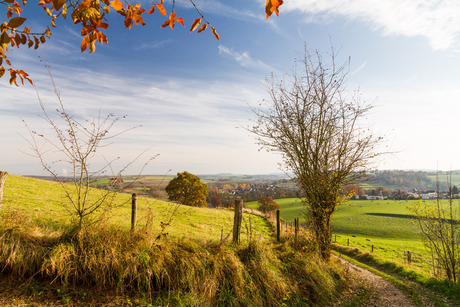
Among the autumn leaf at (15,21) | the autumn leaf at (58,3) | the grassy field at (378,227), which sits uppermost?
the autumn leaf at (58,3)

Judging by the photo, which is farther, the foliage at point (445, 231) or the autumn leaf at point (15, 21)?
the foliage at point (445, 231)

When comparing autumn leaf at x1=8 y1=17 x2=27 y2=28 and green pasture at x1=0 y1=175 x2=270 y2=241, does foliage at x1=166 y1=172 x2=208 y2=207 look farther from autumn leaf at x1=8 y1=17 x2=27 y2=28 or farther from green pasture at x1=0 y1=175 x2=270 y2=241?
autumn leaf at x1=8 y1=17 x2=27 y2=28

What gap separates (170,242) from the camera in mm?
5426

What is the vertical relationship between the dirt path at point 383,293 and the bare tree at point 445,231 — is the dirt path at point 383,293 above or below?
below

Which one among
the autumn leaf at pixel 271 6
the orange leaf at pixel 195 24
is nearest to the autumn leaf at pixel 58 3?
the orange leaf at pixel 195 24

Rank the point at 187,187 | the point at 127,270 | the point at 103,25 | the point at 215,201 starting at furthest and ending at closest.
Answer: the point at 215,201
the point at 187,187
the point at 127,270
the point at 103,25

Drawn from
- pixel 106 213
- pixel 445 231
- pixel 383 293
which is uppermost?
pixel 106 213

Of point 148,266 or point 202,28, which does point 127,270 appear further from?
point 202,28

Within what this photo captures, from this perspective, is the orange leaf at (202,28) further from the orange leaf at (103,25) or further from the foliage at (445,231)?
the foliage at (445,231)

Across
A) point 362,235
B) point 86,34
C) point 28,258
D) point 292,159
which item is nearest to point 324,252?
point 292,159

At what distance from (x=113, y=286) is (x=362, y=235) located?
44.0 m

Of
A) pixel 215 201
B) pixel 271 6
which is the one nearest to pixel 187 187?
pixel 215 201

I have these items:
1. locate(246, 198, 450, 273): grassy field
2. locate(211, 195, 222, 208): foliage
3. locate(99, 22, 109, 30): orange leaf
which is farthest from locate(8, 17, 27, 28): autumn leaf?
locate(211, 195, 222, 208): foliage

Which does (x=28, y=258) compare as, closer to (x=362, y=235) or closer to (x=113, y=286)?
(x=113, y=286)
